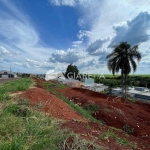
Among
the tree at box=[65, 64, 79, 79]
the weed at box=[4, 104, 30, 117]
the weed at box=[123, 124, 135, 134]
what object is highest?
the tree at box=[65, 64, 79, 79]

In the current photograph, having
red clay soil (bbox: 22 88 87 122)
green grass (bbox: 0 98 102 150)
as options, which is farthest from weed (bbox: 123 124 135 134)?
green grass (bbox: 0 98 102 150)

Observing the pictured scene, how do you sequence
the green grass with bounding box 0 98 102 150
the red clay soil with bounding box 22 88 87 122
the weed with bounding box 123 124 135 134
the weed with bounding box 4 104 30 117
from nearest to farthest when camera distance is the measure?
1. the green grass with bounding box 0 98 102 150
2. the weed with bounding box 4 104 30 117
3. the red clay soil with bounding box 22 88 87 122
4. the weed with bounding box 123 124 135 134

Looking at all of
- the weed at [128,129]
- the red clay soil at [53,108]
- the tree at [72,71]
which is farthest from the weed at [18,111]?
the tree at [72,71]

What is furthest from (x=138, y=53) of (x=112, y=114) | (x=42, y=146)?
(x=42, y=146)

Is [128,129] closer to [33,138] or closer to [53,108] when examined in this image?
[53,108]

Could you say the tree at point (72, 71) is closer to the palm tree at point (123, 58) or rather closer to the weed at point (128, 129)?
the palm tree at point (123, 58)

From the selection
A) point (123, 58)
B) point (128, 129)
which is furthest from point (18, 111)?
point (123, 58)

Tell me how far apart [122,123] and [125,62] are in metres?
13.5

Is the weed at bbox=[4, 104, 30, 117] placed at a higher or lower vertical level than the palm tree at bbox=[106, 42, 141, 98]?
lower

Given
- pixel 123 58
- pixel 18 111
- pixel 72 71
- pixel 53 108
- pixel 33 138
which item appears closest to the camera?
pixel 33 138

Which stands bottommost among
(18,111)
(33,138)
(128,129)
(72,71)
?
(128,129)

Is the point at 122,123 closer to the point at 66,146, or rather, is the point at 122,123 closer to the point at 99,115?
the point at 99,115

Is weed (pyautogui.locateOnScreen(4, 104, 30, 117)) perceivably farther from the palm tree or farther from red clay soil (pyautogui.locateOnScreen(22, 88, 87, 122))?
the palm tree

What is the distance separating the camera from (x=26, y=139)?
9.78 feet
